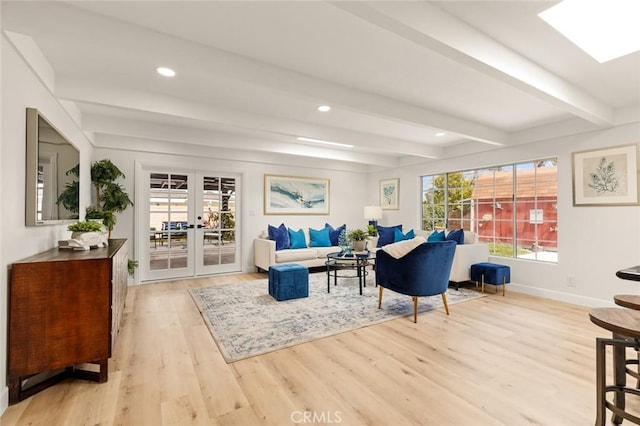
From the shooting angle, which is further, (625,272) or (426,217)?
(426,217)

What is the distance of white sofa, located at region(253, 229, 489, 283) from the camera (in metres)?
4.61

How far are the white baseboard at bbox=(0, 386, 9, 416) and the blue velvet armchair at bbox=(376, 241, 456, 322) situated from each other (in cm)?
320

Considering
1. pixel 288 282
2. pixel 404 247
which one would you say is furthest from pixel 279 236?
pixel 404 247

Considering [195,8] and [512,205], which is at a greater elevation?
[195,8]

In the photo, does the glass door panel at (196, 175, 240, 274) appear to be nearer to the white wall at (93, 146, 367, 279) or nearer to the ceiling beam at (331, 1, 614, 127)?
the white wall at (93, 146, 367, 279)

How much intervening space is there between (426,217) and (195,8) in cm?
552

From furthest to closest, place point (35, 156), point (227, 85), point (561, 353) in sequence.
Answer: point (227, 85), point (561, 353), point (35, 156)

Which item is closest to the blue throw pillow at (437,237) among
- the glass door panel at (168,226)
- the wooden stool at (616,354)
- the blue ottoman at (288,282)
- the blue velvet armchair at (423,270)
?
the blue velvet armchair at (423,270)

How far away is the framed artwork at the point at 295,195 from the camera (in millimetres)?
6244

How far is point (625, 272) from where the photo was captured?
6.27ft

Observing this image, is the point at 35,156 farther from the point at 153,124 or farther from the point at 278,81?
the point at 153,124

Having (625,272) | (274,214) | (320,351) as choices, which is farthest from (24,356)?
(274,214)

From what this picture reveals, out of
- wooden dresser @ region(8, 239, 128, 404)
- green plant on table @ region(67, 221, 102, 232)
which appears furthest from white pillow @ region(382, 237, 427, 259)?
green plant on table @ region(67, 221, 102, 232)

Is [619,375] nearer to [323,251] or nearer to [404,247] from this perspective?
[404,247]
